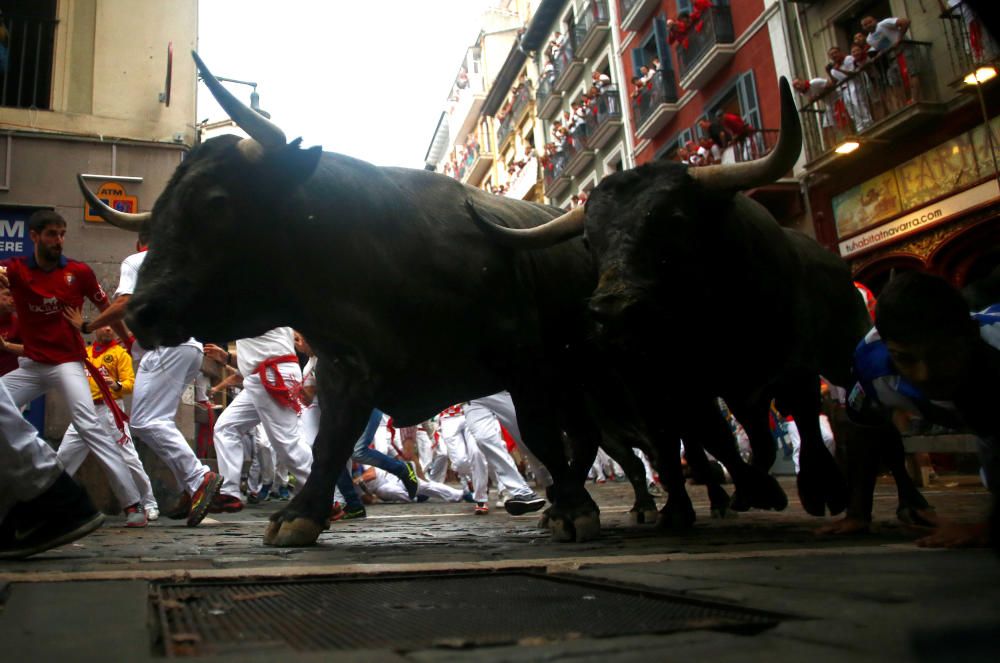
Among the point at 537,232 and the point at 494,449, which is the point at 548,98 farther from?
the point at 537,232

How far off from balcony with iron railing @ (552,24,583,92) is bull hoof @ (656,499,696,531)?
2914 centimetres

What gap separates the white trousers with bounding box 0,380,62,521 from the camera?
3.76m

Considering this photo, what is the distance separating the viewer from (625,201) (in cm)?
479

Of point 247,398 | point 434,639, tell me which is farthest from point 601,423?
point 434,639

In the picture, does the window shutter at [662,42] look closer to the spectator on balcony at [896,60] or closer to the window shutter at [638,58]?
the window shutter at [638,58]

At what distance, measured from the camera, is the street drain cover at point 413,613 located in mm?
1766

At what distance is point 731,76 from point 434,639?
73.0ft

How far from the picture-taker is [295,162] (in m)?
4.54

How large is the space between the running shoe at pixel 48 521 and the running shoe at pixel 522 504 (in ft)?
13.1

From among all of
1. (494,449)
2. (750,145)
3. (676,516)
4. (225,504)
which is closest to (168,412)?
(225,504)

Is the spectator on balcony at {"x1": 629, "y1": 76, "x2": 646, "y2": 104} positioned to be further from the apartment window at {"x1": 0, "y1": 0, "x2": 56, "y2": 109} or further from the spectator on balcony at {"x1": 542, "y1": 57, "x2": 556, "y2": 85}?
the apartment window at {"x1": 0, "y1": 0, "x2": 56, "y2": 109}

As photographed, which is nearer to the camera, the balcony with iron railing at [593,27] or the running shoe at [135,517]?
the running shoe at [135,517]

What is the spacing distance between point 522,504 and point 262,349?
262 cm

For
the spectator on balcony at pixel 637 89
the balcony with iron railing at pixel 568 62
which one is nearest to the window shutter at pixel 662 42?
the spectator on balcony at pixel 637 89
